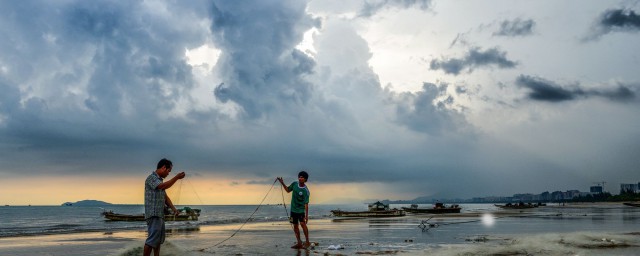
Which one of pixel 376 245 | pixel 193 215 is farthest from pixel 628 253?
pixel 193 215

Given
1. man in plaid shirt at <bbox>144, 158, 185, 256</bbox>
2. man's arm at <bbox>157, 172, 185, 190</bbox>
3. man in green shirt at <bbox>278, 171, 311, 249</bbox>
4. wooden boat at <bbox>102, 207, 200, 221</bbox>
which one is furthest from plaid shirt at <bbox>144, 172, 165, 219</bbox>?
wooden boat at <bbox>102, 207, 200, 221</bbox>

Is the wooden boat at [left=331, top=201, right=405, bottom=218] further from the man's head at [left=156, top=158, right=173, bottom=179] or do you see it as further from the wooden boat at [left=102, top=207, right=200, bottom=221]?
the man's head at [left=156, top=158, right=173, bottom=179]

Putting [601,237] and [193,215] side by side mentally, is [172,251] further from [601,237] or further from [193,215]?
[193,215]

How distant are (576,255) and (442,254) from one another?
3278 mm

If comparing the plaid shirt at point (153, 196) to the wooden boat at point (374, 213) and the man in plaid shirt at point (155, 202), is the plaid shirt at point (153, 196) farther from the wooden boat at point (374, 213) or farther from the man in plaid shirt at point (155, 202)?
the wooden boat at point (374, 213)

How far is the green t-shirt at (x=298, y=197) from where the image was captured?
Answer: 49.2 ft

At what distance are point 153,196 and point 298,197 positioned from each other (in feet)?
20.8

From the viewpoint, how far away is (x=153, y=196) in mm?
9289

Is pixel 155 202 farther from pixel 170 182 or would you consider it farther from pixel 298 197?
pixel 298 197

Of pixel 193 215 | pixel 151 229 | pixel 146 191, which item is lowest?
pixel 193 215

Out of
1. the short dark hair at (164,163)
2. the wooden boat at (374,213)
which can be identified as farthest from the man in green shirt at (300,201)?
the wooden boat at (374,213)

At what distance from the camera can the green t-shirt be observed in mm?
15008

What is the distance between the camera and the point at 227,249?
51.5 feet

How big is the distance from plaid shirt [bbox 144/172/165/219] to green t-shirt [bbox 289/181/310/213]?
19.8ft
